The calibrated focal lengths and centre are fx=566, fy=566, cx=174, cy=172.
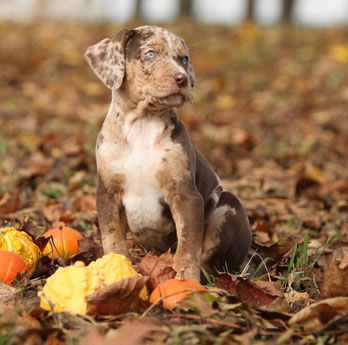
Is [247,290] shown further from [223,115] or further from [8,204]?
[223,115]

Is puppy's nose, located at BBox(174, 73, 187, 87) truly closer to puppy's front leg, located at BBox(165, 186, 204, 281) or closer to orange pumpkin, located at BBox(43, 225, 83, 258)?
puppy's front leg, located at BBox(165, 186, 204, 281)

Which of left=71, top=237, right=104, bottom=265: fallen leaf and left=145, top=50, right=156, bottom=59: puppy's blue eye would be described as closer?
left=145, top=50, right=156, bottom=59: puppy's blue eye

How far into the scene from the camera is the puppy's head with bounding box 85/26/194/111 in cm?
329

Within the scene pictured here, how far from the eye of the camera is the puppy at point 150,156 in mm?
3314

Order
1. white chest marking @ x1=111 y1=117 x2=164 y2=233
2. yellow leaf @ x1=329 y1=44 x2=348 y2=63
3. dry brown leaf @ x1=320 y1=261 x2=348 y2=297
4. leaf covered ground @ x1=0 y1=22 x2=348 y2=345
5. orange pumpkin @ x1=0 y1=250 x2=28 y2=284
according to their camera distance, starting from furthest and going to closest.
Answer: yellow leaf @ x1=329 y1=44 x2=348 y2=63 < white chest marking @ x1=111 y1=117 x2=164 y2=233 < orange pumpkin @ x1=0 y1=250 x2=28 y2=284 < dry brown leaf @ x1=320 y1=261 x2=348 y2=297 < leaf covered ground @ x1=0 y1=22 x2=348 y2=345

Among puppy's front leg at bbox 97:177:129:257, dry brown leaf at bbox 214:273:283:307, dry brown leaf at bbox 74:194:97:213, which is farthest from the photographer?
dry brown leaf at bbox 74:194:97:213

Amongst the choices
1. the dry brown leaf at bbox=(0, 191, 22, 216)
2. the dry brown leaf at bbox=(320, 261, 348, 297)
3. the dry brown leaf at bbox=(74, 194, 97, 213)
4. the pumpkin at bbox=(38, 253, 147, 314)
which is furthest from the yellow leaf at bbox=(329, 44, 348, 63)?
the pumpkin at bbox=(38, 253, 147, 314)

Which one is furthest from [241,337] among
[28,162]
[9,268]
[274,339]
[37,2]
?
[37,2]

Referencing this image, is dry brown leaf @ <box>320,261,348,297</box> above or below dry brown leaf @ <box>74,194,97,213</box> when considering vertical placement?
above

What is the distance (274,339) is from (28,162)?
4364 millimetres

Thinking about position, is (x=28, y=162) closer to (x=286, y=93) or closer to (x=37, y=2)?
(x=286, y=93)

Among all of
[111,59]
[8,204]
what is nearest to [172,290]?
[111,59]

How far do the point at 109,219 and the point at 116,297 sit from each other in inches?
36.0

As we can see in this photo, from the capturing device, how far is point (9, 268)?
10.3 feet
